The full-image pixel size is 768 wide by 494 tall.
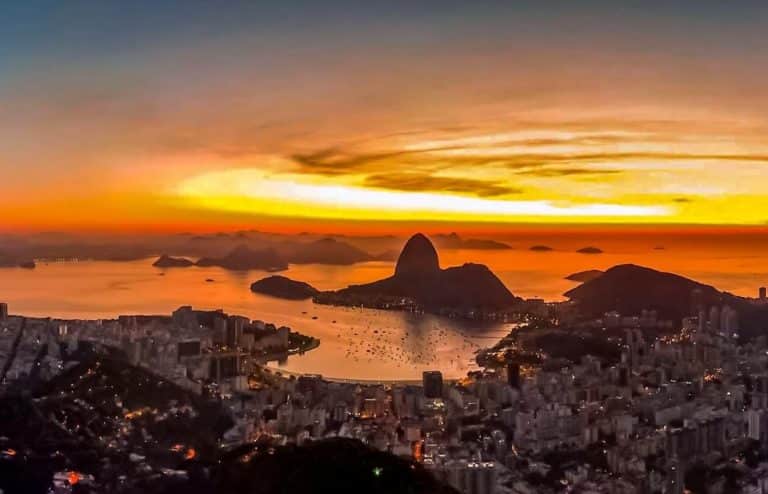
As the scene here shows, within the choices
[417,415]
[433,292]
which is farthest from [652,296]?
[417,415]

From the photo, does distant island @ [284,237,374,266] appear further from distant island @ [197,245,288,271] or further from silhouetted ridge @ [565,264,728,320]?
silhouetted ridge @ [565,264,728,320]

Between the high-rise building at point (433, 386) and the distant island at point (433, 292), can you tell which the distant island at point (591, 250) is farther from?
the high-rise building at point (433, 386)

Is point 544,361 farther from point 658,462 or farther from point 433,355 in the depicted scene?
point 658,462

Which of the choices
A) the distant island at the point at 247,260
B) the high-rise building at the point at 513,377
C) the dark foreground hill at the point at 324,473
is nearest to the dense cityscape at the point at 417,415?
the high-rise building at the point at 513,377

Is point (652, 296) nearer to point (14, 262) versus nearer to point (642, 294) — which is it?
point (642, 294)

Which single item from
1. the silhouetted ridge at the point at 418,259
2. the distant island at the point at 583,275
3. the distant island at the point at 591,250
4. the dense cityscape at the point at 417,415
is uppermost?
the distant island at the point at 591,250

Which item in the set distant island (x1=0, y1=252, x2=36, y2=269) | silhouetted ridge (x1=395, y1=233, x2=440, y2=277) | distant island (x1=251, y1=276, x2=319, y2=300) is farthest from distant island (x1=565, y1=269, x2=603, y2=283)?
distant island (x1=0, y1=252, x2=36, y2=269)
